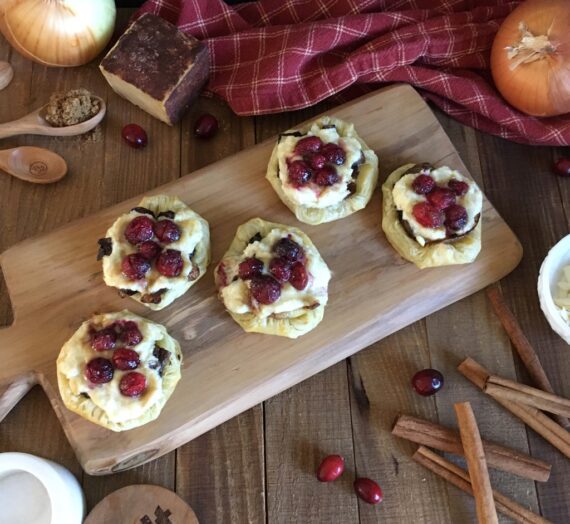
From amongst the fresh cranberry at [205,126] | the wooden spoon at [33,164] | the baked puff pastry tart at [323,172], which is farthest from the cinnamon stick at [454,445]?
the wooden spoon at [33,164]

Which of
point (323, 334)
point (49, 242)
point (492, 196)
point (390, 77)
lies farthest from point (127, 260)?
point (492, 196)

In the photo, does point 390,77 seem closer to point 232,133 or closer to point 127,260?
point 232,133

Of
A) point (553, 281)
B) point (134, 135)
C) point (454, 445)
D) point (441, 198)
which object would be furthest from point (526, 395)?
point (134, 135)

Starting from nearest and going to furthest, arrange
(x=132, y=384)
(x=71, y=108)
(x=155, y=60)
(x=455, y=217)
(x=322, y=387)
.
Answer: (x=132, y=384)
(x=455, y=217)
(x=322, y=387)
(x=155, y=60)
(x=71, y=108)

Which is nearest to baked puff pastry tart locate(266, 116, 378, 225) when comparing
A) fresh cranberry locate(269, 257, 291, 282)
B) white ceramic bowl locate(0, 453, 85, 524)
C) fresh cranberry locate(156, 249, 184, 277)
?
fresh cranberry locate(269, 257, 291, 282)

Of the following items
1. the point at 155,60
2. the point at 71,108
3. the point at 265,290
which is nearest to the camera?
the point at 265,290

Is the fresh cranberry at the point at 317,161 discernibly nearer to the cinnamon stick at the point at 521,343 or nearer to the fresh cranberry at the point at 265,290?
the fresh cranberry at the point at 265,290

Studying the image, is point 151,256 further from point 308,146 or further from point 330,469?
point 330,469
